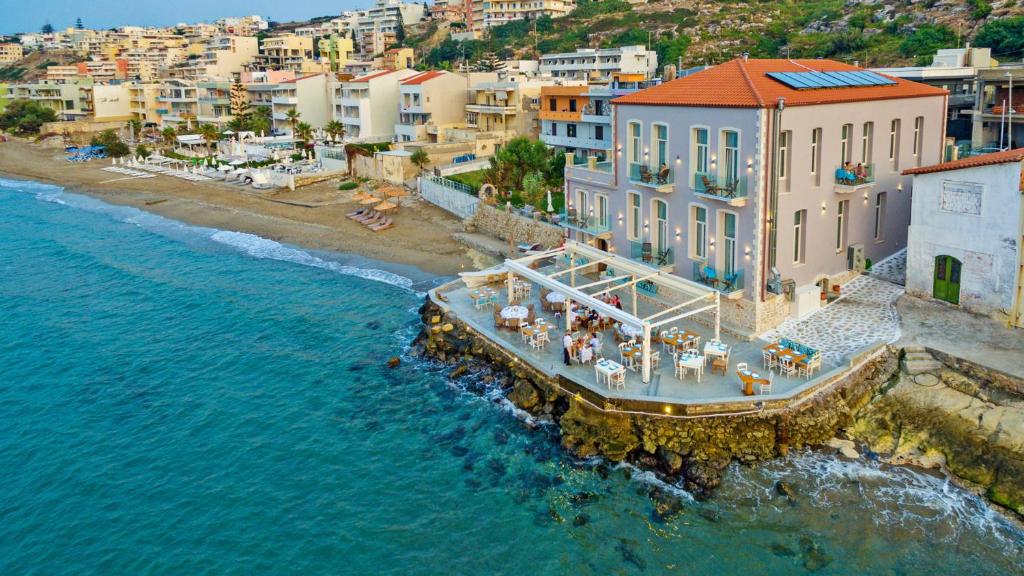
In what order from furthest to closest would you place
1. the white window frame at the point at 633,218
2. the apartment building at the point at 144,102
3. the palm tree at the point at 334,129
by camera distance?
the apartment building at the point at 144,102
the palm tree at the point at 334,129
the white window frame at the point at 633,218

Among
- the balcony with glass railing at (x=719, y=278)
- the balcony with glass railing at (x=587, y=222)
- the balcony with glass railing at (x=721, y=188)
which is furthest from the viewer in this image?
the balcony with glass railing at (x=587, y=222)

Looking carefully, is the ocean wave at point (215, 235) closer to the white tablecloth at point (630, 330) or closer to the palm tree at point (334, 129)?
the white tablecloth at point (630, 330)

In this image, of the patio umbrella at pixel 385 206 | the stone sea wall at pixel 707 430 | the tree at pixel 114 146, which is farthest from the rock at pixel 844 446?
the tree at pixel 114 146

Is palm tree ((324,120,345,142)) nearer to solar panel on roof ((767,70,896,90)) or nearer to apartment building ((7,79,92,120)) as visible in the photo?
solar panel on roof ((767,70,896,90))

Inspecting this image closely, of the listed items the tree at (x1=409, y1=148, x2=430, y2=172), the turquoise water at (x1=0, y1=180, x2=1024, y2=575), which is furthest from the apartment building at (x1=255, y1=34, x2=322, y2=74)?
the turquoise water at (x1=0, y1=180, x2=1024, y2=575)

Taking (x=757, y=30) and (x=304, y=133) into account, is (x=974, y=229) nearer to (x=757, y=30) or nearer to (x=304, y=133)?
(x=304, y=133)

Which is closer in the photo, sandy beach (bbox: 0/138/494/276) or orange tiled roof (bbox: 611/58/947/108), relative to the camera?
orange tiled roof (bbox: 611/58/947/108)

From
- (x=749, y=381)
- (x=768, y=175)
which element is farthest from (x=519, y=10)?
(x=749, y=381)
